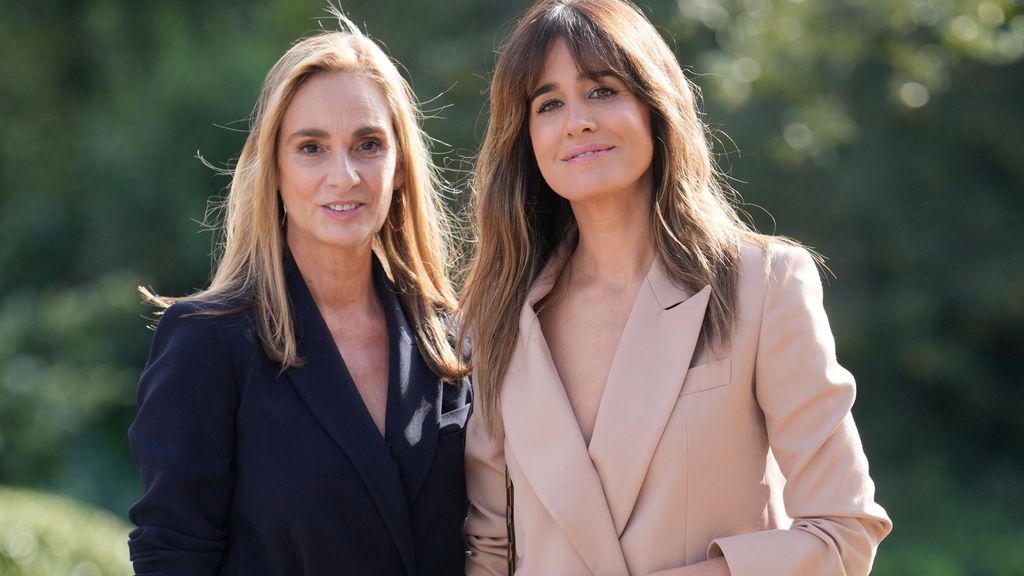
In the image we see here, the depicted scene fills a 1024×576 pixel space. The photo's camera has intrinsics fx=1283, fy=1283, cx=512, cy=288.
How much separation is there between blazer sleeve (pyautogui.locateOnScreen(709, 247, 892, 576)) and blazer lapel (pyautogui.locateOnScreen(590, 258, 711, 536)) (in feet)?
0.57

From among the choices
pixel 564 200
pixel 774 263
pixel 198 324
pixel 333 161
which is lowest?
pixel 198 324

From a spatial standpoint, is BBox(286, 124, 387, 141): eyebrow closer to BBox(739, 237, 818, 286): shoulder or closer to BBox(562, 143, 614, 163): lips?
BBox(562, 143, 614, 163): lips

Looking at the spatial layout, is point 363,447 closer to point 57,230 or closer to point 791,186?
point 791,186

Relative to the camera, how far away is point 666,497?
8.77 feet

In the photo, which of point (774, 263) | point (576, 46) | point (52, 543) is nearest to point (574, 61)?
point (576, 46)

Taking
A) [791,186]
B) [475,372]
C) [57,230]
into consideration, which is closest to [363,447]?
[475,372]

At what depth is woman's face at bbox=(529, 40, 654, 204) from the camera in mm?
2818

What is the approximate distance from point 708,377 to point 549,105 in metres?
0.72

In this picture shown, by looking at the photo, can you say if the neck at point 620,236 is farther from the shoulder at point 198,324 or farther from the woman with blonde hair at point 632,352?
the shoulder at point 198,324

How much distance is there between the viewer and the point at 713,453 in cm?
266

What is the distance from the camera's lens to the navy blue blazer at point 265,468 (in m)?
2.89

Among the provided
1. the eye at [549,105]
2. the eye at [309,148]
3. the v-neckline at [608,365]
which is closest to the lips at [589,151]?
the eye at [549,105]

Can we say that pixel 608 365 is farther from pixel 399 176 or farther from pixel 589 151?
pixel 399 176

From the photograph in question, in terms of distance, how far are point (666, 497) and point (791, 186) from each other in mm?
7108
